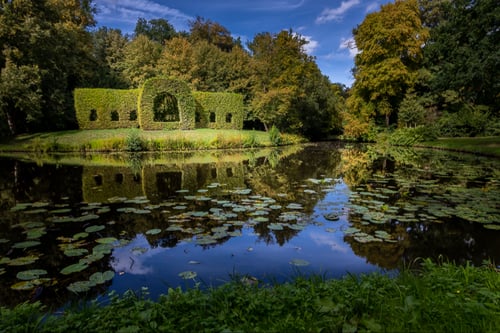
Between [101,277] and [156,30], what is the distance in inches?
2028

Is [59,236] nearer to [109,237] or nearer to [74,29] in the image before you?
[109,237]

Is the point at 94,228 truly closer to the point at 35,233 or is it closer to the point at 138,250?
the point at 35,233

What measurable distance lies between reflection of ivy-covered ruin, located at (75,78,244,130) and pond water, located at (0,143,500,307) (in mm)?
13440

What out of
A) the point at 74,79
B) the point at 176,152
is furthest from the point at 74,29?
the point at 176,152

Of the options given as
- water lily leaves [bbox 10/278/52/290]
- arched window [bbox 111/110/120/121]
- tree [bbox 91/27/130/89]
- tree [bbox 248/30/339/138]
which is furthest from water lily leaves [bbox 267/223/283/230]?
tree [bbox 91/27/130/89]

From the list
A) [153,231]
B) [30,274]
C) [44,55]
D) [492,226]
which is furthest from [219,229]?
[44,55]

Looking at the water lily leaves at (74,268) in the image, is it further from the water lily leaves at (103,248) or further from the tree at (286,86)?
the tree at (286,86)

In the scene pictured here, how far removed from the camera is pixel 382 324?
2.15m

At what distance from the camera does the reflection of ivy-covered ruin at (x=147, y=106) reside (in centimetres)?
2147

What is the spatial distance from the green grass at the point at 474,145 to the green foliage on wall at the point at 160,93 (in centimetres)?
1797

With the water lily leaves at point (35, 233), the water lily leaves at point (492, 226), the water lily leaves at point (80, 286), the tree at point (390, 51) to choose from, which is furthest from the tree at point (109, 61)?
the water lily leaves at point (492, 226)

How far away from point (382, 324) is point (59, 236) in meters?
4.57

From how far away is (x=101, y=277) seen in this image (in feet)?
10.6

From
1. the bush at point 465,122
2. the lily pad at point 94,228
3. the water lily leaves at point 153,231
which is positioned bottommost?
the water lily leaves at point 153,231
